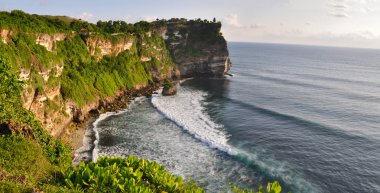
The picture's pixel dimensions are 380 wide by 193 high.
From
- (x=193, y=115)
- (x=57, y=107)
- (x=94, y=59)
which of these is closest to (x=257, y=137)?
(x=193, y=115)

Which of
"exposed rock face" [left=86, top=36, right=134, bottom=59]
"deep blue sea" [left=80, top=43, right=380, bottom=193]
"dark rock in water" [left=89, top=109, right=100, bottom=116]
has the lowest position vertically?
"deep blue sea" [left=80, top=43, right=380, bottom=193]

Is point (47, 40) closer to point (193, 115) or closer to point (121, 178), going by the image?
point (193, 115)

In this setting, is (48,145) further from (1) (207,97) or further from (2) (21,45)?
(1) (207,97)

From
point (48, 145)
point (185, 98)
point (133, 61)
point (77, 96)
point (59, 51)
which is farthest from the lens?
point (133, 61)

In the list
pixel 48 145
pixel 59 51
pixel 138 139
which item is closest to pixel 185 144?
pixel 138 139

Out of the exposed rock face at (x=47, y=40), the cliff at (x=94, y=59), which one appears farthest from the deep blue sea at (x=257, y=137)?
the exposed rock face at (x=47, y=40)

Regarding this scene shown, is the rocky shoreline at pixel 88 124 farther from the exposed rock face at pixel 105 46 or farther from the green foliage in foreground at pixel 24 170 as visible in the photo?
the green foliage in foreground at pixel 24 170

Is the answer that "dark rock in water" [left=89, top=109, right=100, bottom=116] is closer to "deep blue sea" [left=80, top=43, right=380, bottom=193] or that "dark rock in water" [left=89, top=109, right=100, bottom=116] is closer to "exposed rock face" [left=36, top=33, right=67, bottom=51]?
"deep blue sea" [left=80, top=43, right=380, bottom=193]

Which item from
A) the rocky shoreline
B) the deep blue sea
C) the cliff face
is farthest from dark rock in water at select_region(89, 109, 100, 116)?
the cliff face
